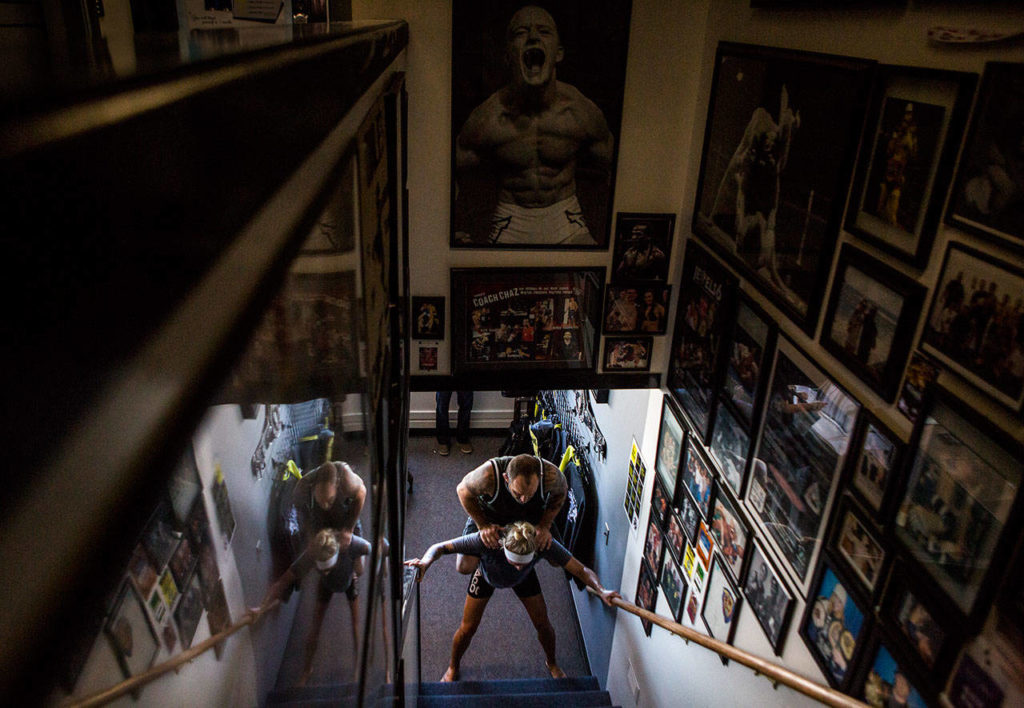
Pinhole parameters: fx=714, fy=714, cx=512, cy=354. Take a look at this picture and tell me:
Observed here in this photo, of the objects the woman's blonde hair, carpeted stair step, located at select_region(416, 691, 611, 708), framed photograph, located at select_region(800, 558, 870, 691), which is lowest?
carpeted stair step, located at select_region(416, 691, 611, 708)

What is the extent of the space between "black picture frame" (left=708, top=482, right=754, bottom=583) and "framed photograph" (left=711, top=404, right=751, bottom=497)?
0.26ft

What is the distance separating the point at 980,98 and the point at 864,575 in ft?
3.87

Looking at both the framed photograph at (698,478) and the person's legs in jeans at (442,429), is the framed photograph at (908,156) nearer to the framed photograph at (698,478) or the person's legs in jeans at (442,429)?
the framed photograph at (698,478)

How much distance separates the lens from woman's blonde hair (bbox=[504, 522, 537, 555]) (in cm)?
376

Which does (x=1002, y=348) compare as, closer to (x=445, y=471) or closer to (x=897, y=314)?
(x=897, y=314)

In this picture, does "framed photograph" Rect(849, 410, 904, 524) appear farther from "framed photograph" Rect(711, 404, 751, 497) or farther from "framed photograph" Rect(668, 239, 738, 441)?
"framed photograph" Rect(668, 239, 738, 441)

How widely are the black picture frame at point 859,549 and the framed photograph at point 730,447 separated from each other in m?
0.58

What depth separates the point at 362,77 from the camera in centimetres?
99

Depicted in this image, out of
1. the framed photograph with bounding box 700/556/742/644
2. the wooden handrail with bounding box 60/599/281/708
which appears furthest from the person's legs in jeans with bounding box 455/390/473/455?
the wooden handrail with bounding box 60/599/281/708

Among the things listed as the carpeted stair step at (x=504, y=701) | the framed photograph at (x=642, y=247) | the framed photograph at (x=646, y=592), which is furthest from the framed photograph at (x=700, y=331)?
the carpeted stair step at (x=504, y=701)

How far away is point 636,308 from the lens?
11.5 ft

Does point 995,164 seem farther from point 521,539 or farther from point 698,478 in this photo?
point 521,539

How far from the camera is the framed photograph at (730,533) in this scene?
2.63m

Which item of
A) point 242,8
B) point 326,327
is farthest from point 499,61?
point 326,327
